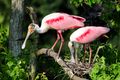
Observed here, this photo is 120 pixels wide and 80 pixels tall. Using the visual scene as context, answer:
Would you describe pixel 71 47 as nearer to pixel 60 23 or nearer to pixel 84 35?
pixel 84 35

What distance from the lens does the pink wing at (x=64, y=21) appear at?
1083 cm

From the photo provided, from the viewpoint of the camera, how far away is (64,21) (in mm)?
10883

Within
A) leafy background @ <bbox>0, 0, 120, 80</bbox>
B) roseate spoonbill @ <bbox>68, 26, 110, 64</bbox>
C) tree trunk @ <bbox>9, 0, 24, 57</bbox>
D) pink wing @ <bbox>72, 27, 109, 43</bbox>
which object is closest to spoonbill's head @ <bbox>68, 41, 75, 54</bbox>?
roseate spoonbill @ <bbox>68, 26, 110, 64</bbox>

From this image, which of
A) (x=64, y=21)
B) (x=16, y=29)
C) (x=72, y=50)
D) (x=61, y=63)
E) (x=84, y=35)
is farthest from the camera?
(x=16, y=29)

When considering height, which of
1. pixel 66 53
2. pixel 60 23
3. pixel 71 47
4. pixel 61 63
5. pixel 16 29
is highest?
pixel 60 23

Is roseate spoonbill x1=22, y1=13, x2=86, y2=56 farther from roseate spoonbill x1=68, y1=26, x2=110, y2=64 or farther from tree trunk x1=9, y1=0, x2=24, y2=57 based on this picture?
tree trunk x1=9, y1=0, x2=24, y2=57

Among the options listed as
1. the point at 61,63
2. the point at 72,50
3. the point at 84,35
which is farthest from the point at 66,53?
the point at 61,63

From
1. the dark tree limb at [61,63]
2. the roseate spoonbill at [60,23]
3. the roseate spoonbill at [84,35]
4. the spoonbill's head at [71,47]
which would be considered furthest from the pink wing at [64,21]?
the dark tree limb at [61,63]

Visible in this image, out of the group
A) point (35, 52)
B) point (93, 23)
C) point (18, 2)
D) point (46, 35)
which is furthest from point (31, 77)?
point (46, 35)

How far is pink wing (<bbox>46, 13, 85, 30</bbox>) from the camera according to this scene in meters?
10.8

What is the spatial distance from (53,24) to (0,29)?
201 centimetres

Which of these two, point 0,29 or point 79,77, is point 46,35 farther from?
point 79,77

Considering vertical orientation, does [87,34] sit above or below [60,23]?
below

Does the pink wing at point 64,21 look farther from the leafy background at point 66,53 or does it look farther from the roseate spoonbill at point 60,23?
the leafy background at point 66,53
